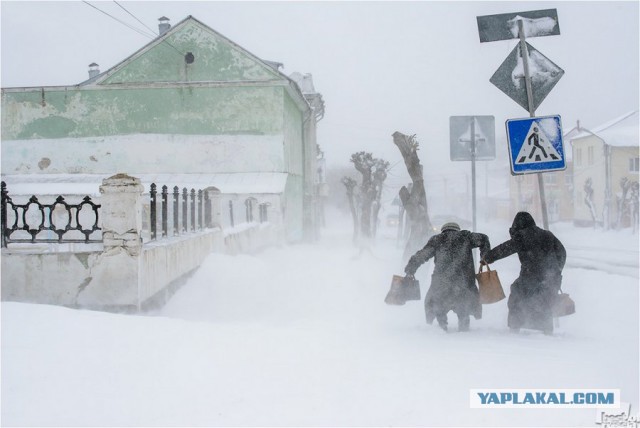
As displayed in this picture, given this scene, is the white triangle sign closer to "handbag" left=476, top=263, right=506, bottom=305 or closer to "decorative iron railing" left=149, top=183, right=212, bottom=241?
"handbag" left=476, top=263, right=506, bottom=305

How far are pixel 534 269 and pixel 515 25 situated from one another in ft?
9.71

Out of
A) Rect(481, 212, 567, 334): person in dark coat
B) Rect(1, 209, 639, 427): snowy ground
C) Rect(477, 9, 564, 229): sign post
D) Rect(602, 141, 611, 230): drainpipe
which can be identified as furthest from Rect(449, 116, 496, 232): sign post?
Rect(602, 141, 611, 230): drainpipe

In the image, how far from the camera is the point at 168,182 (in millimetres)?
26594

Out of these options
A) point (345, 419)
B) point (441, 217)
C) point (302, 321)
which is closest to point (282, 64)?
point (441, 217)

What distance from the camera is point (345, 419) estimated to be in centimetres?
484

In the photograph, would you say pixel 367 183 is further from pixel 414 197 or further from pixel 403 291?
pixel 403 291

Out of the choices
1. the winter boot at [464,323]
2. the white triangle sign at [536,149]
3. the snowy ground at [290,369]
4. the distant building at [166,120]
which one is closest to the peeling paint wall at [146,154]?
the distant building at [166,120]

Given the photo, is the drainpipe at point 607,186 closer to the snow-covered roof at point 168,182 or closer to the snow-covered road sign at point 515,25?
the snow-covered roof at point 168,182

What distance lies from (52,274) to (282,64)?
27.1m

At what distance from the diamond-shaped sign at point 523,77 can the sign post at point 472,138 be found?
168 inches

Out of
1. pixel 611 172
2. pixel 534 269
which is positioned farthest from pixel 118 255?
pixel 611 172

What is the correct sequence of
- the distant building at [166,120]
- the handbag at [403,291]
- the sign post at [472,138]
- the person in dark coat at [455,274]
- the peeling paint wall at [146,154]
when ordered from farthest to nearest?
the peeling paint wall at [146,154] < the distant building at [166,120] < the sign post at [472,138] < the handbag at [403,291] < the person in dark coat at [455,274]

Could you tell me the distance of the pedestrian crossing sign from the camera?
7477 millimetres

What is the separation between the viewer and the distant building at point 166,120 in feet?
89.0
